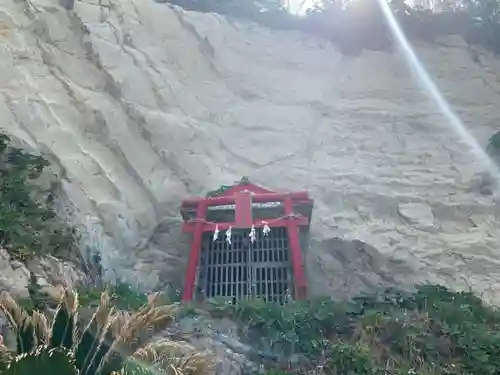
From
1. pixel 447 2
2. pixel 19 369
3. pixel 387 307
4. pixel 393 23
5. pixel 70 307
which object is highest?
pixel 447 2

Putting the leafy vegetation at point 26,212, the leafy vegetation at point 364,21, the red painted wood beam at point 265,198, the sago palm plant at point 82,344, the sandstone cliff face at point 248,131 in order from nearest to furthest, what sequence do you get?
the sago palm plant at point 82,344 < the leafy vegetation at point 26,212 < the red painted wood beam at point 265,198 < the sandstone cliff face at point 248,131 < the leafy vegetation at point 364,21

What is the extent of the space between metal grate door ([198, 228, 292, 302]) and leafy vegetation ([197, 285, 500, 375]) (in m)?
0.90

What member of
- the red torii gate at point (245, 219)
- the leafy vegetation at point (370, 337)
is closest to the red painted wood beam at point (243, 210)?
the red torii gate at point (245, 219)

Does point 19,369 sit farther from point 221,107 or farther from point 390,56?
point 390,56

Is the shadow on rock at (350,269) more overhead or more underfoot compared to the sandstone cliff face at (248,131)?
more underfoot

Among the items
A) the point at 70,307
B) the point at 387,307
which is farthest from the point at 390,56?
the point at 70,307

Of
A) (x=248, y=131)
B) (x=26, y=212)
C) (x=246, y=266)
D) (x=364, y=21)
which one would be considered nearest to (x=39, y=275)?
(x=26, y=212)

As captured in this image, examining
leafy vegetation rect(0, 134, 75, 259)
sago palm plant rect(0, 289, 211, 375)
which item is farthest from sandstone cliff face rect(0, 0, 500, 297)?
sago palm plant rect(0, 289, 211, 375)

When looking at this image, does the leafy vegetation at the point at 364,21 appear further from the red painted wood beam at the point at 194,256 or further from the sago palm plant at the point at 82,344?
the sago palm plant at the point at 82,344

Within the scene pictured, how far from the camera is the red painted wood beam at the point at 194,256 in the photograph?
6934 millimetres

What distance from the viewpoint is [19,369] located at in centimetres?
311

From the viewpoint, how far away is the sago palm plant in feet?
10.5

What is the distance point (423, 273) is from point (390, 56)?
16.3 ft

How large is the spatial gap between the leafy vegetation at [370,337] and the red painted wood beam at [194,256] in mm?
1144
